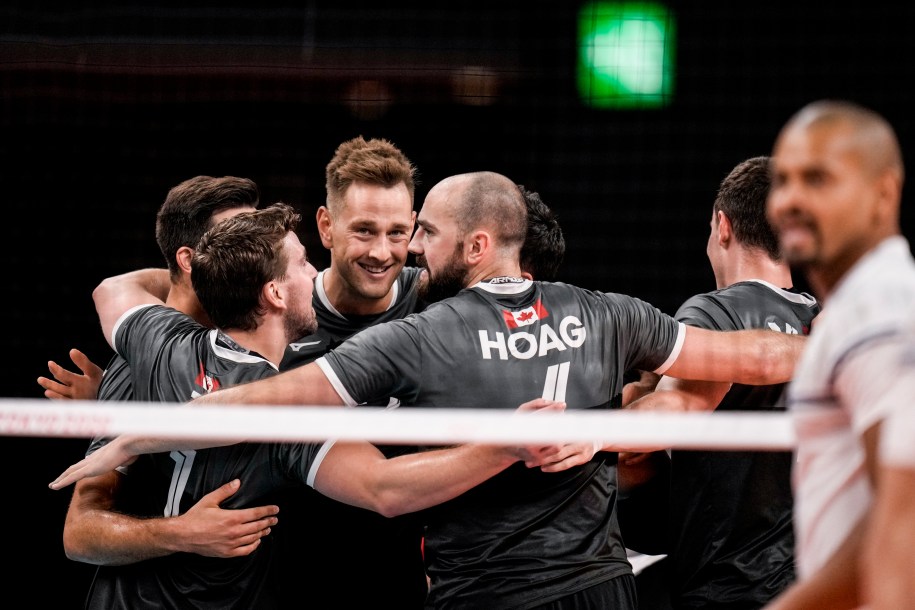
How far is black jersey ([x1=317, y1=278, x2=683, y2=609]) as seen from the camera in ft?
12.1

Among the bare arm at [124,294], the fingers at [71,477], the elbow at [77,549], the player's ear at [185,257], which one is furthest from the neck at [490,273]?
the elbow at [77,549]

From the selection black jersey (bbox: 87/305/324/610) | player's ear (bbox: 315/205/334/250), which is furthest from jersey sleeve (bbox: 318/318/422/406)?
player's ear (bbox: 315/205/334/250)

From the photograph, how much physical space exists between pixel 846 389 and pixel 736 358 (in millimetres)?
2034

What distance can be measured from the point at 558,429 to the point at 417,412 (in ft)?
1.56

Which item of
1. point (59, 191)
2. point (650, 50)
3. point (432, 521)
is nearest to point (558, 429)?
point (432, 521)

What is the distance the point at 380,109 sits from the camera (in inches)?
389

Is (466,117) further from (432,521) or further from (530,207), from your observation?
(432,521)

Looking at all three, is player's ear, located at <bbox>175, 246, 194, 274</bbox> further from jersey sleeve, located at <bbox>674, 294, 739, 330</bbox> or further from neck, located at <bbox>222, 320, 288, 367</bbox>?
jersey sleeve, located at <bbox>674, 294, 739, 330</bbox>

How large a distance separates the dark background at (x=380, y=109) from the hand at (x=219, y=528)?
535 centimetres

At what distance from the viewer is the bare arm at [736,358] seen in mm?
3984

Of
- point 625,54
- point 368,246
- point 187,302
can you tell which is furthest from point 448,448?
point 625,54

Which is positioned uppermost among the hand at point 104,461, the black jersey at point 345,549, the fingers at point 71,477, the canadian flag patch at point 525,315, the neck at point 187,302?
the canadian flag patch at point 525,315

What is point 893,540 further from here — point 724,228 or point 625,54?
point 625,54

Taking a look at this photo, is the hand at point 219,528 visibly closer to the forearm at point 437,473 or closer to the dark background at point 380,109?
the forearm at point 437,473
